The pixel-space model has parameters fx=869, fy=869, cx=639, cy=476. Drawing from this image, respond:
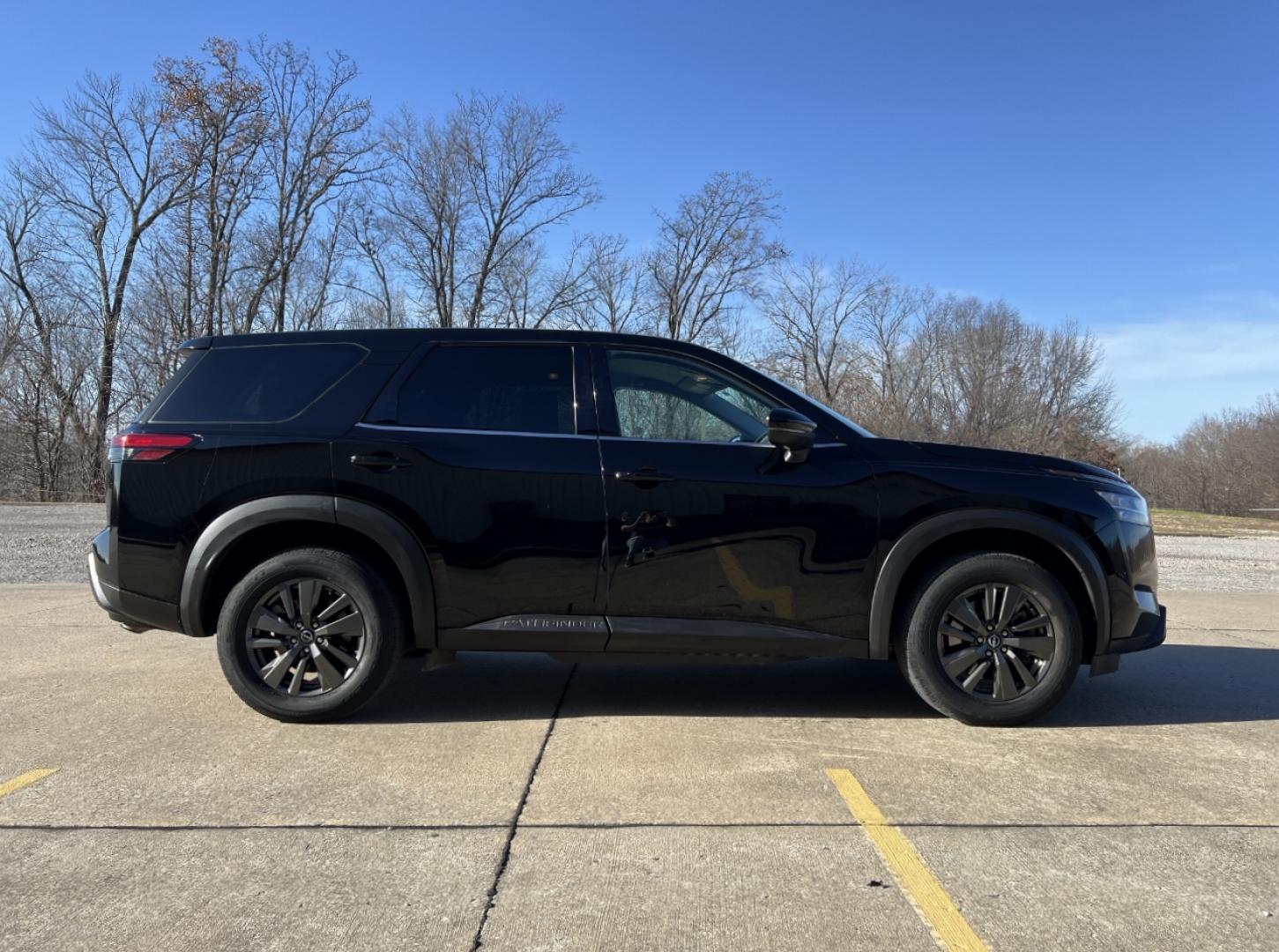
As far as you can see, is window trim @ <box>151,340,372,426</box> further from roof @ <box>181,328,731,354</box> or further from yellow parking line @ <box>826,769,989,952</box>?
yellow parking line @ <box>826,769,989,952</box>

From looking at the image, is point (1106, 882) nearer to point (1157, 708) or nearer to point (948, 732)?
point (948, 732)

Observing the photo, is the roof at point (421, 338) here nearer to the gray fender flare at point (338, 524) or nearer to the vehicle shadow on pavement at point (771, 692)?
the gray fender flare at point (338, 524)

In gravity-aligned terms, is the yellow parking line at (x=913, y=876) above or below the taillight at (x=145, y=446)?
below

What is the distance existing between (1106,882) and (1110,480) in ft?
7.52

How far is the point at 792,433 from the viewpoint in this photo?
13.5 feet

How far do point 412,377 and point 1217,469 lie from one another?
208 feet

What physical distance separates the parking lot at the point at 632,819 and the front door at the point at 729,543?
0.56 meters

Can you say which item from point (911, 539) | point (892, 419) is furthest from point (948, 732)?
point (892, 419)

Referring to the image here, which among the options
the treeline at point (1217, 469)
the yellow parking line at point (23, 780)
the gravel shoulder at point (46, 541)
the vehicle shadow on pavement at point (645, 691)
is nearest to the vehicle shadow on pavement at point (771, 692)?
the vehicle shadow on pavement at point (645, 691)

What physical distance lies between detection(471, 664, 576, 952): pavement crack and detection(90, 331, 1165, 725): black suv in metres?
0.42

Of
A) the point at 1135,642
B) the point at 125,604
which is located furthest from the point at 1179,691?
the point at 125,604

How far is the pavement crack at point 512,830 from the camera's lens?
2.43 m

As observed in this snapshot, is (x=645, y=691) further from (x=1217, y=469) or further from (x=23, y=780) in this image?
(x=1217, y=469)

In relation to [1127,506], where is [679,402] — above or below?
above
